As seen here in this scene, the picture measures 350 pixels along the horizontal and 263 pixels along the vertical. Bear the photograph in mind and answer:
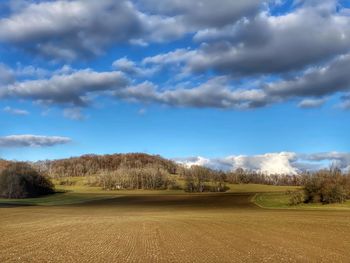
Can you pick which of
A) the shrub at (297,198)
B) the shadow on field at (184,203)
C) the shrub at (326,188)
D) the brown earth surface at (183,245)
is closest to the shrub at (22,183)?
the shadow on field at (184,203)

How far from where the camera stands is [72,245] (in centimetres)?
2762

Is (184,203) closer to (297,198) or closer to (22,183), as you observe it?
(297,198)

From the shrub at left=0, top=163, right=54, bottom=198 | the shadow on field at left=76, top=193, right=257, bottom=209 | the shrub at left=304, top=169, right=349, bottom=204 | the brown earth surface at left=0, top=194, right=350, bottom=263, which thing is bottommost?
the brown earth surface at left=0, top=194, right=350, bottom=263

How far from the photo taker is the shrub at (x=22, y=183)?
139 m

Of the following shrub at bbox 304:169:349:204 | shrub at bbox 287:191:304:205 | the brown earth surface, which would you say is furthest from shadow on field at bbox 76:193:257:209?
the brown earth surface

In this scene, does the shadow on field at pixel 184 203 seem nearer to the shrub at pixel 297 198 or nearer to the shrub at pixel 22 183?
the shrub at pixel 297 198

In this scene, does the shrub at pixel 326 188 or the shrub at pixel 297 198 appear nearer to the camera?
the shrub at pixel 326 188

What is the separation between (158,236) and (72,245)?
7.23 meters

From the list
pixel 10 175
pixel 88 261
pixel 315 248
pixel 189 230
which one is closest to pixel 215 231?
pixel 189 230

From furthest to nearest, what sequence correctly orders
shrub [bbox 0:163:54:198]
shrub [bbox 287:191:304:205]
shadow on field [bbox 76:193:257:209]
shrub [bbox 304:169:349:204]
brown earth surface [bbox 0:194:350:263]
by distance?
shrub [bbox 0:163:54:198]
shadow on field [bbox 76:193:257:209]
shrub [bbox 287:191:304:205]
shrub [bbox 304:169:349:204]
brown earth surface [bbox 0:194:350:263]

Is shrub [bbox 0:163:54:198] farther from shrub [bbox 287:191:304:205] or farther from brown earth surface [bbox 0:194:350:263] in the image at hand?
brown earth surface [bbox 0:194:350:263]

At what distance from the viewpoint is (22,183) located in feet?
464

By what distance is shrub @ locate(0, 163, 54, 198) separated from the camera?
13912 centimetres

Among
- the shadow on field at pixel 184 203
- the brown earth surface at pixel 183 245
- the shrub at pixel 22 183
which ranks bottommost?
the brown earth surface at pixel 183 245
